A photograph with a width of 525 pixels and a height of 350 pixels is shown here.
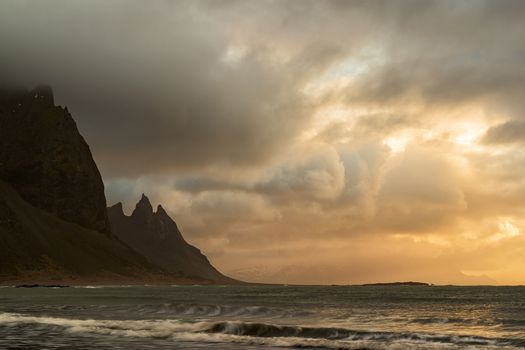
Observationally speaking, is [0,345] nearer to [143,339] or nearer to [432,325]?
[143,339]

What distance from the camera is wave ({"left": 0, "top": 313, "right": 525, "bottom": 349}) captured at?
3744cm

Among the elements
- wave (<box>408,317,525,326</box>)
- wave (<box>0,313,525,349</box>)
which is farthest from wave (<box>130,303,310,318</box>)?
wave (<box>0,313,525,349</box>)

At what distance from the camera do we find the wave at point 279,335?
37.4 metres

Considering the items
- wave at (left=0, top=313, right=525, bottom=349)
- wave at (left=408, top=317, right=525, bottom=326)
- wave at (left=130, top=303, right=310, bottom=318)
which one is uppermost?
wave at (left=130, top=303, right=310, bottom=318)

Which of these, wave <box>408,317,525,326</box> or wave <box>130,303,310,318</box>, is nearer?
wave <box>408,317,525,326</box>

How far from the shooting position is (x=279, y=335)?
4434cm

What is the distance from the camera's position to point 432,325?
5419 centimetres

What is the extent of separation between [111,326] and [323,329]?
18.6m

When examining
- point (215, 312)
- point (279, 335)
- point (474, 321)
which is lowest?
point (279, 335)

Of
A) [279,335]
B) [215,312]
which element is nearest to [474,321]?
[279,335]

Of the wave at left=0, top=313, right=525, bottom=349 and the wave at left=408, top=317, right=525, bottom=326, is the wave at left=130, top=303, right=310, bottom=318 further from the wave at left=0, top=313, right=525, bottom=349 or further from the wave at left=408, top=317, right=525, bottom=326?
the wave at left=0, top=313, right=525, bottom=349

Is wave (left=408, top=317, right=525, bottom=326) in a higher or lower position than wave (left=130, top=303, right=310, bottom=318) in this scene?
lower

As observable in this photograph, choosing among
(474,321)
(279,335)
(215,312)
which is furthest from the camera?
(215,312)

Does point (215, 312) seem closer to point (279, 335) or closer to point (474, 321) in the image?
point (279, 335)
